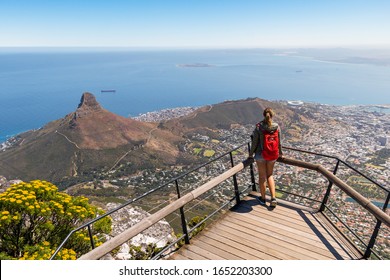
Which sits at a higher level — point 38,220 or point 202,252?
point 202,252

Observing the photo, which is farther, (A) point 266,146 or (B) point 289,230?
(A) point 266,146

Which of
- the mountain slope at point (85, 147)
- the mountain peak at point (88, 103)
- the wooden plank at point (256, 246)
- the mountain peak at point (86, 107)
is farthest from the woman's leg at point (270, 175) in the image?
the mountain peak at point (88, 103)

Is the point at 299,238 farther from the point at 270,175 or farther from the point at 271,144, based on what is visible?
the point at 271,144

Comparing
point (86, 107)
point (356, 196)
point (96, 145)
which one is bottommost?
point (96, 145)

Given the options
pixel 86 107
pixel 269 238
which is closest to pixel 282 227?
pixel 269 238

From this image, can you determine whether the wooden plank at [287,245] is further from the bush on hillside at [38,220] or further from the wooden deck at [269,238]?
the bush on hillside at [38,220]

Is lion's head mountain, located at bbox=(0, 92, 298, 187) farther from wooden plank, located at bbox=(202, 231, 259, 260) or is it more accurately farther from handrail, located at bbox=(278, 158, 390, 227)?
wooden plank, located at bbox=(202, 231, 259, 260)
